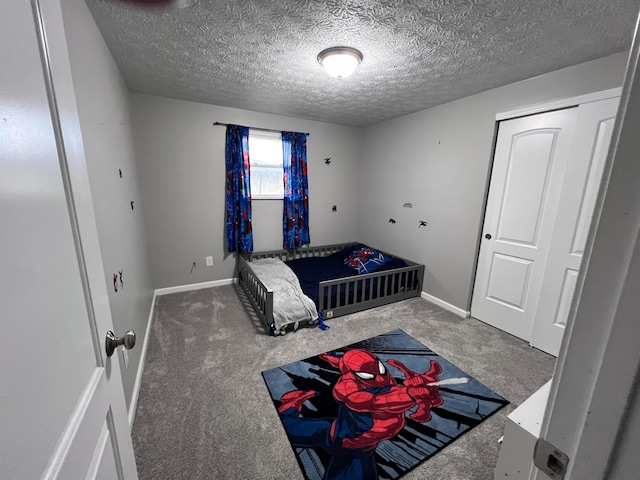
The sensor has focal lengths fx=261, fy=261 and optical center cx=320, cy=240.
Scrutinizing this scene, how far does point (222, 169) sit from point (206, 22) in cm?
197

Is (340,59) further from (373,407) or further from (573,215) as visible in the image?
(373,407)

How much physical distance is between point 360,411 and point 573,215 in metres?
2.27

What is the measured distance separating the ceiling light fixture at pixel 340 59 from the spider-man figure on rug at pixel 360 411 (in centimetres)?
227

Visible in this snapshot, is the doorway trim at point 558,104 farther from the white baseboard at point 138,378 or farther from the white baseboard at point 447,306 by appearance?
the white baseboard at point 138,378

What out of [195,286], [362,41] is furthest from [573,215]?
[195,286]

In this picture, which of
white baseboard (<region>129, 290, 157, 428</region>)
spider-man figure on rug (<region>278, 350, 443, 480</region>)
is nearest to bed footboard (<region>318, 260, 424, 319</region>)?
spider-man figure on rug (<region>278, 350, 443, 480</region>)

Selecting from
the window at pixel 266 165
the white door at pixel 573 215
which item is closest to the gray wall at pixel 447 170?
A: the white door at pixel 573 215

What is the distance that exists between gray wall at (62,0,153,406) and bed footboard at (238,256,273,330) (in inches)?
41.0

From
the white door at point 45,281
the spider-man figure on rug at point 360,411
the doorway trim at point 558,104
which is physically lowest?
the spider-man figure on rug at point 360,411

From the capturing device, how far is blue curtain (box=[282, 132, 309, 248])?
3.73 m

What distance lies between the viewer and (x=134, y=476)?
0.91 m

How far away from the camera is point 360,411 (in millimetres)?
1692

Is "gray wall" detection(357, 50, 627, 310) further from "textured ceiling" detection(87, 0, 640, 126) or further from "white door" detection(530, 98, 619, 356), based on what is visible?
"white door" detection(530, 98, 619, 356)

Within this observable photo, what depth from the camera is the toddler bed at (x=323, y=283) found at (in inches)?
103
